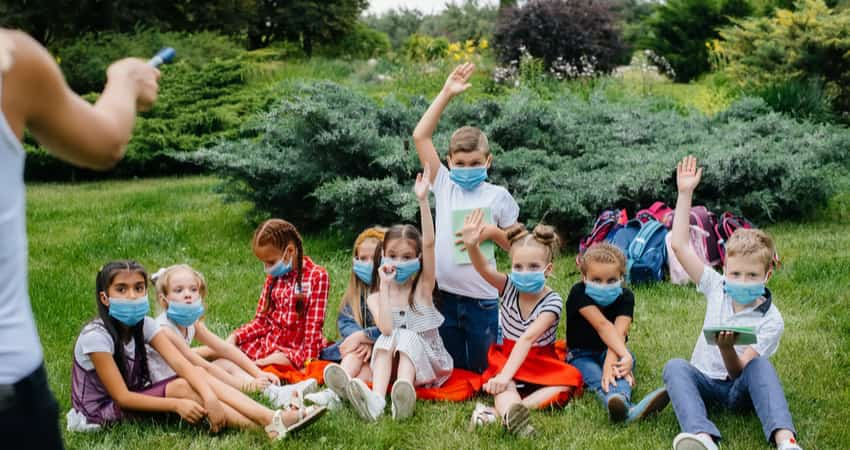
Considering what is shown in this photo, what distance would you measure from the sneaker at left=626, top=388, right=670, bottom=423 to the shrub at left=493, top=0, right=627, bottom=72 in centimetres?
1394

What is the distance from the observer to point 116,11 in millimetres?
18422

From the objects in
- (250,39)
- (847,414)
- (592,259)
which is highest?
(250,39)

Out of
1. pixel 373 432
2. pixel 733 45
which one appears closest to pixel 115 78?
pixel 373 432

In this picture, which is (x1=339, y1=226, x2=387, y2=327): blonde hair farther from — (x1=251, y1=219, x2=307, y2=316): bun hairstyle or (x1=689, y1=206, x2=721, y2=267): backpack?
(x1=689, y1=206, x2=721, y2=267): backpack

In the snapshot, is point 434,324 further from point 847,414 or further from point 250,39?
point 250,39

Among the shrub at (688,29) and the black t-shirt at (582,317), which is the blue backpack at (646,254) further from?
the shrub at (688,29)

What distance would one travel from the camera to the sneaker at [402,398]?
13.3 feet

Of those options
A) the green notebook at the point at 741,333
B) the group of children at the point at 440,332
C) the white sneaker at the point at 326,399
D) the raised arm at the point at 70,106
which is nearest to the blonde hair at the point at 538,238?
the group of children at the point at 440,332

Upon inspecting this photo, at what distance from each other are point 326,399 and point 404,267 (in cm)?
→ 74

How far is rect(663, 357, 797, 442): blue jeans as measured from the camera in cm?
360

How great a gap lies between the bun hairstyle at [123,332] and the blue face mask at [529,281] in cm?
171

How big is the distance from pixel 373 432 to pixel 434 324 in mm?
797

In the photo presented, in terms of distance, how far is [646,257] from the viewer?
6281mm

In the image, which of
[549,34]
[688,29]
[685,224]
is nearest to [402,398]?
[685,224]
